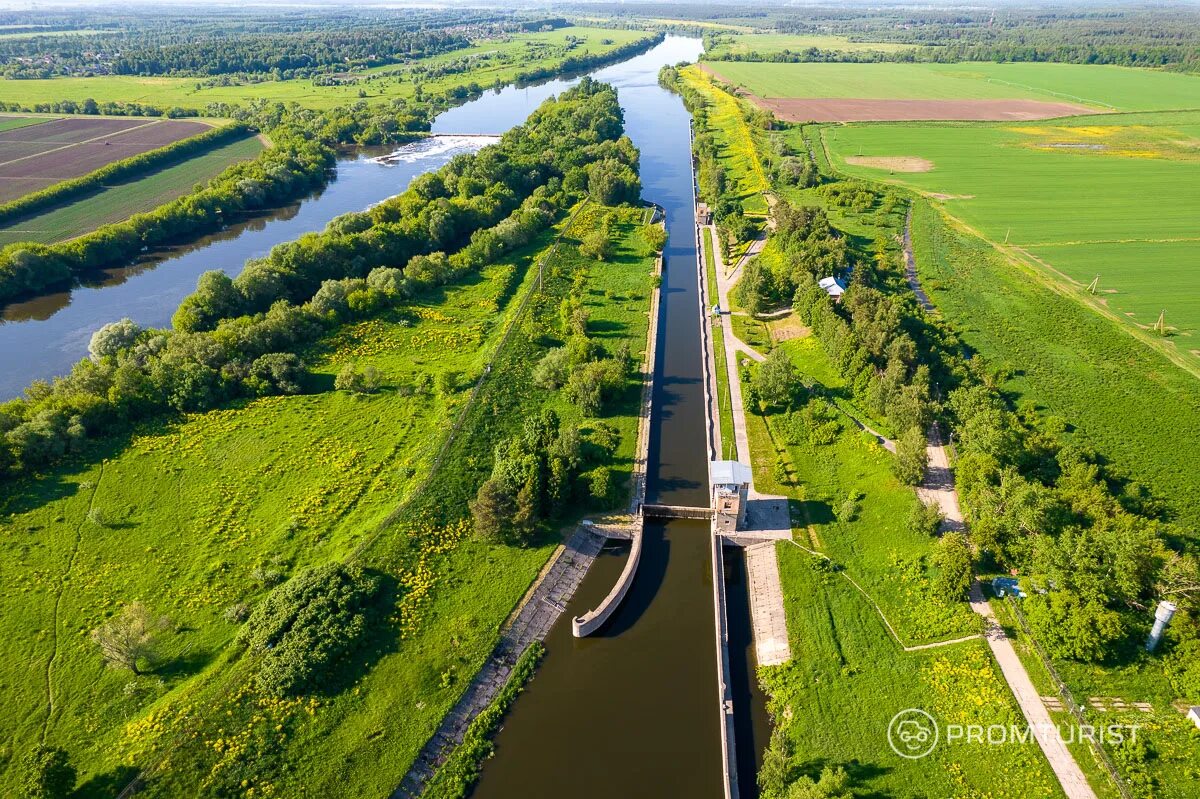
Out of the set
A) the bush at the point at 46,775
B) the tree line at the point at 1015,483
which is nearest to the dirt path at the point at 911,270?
the tree line at the point at 1015,483

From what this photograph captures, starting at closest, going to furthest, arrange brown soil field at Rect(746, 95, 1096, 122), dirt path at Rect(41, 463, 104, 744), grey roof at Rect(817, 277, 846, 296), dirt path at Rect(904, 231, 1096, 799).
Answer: dirt path at Rect(904, 231, 1096, 799) → dirt path at Rect(41, 463, 104, 744) → grey roof at Rect(817, 277, 846, 296) → brown soil field at Rect(746, 95, 1096, 122)

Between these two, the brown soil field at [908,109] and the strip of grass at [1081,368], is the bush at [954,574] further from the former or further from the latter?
the brown soil field at [908,109]

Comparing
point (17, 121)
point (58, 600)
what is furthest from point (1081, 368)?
point (17, 121)

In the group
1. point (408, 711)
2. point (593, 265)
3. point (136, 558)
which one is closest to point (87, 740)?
point (136, 558)

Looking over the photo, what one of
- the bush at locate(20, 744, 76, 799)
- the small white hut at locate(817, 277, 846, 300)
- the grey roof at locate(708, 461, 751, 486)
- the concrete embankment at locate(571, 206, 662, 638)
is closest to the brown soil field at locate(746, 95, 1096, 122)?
the small white hut at locate(817, 277, 846, 300)

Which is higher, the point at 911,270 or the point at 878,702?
the point at 911,270

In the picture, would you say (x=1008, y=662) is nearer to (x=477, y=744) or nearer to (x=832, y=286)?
(x=477, y=744)

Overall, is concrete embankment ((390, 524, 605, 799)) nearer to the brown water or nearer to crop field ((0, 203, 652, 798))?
crop field ((0, 203, 652, 798))
